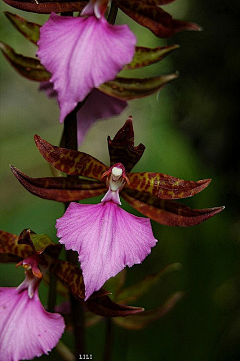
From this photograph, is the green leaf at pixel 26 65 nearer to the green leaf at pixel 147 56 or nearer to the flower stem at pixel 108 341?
the green leaf at pixel 147 56

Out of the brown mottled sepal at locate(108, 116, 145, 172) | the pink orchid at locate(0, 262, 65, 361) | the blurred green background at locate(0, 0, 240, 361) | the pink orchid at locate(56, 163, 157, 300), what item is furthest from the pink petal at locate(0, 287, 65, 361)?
the blurred green background at locate(0, 0, 240, 361)

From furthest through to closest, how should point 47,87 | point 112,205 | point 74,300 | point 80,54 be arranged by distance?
point 47,87
point 74,300
point 112,205
point 80,54

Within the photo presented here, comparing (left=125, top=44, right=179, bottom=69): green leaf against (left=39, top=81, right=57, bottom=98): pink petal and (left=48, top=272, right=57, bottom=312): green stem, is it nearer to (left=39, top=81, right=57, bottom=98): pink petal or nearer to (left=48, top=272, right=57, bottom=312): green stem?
(left=39, top=81, right=57, bottom=98): pink petal

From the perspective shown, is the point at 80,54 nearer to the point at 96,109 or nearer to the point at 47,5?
the point at 47,5

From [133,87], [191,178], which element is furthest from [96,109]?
[191,178]

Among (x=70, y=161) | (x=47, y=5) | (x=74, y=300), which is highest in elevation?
(x=47, y=5)

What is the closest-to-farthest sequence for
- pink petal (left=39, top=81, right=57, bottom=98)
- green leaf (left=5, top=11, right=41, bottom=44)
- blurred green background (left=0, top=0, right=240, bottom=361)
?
green leaf (left=5, top=11, right=41, bottom=44)
pink petal (left=39, top=81, right=57, bottom=98)
blurred green background (left=0, top=0, right=240, bottom=361)

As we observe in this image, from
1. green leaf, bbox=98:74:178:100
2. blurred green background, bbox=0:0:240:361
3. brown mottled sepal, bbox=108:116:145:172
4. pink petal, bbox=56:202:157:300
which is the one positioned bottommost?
blurred green background, bbox=0:0:240:361
